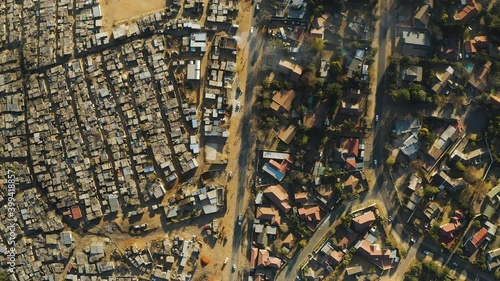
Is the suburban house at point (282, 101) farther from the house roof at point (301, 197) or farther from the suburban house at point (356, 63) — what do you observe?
the house roof at point (301, 197)

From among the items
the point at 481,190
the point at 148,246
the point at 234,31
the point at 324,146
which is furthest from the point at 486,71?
the point at 148,246

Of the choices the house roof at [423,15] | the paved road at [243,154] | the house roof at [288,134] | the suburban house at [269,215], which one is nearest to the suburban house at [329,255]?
the suburban house at [269,215]

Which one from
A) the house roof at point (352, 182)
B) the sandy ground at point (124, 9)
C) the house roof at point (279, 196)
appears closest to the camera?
the house roof at point (279, 196)

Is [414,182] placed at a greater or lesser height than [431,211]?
greater

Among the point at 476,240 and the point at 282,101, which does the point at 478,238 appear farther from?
the point at 282,101

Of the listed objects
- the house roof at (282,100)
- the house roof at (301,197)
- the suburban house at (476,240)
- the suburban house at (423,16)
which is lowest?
the suburban house at (476,240)

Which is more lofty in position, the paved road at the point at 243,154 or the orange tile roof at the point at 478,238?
the paved road at the point at 243,154

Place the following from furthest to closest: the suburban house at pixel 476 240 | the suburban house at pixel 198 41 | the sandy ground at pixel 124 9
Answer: the sandy ground at pixel 124 9 < the suburban house at pixel 198 41 < the suburban house at pixel 476 240

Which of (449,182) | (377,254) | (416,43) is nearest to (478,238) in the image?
(449,182)
